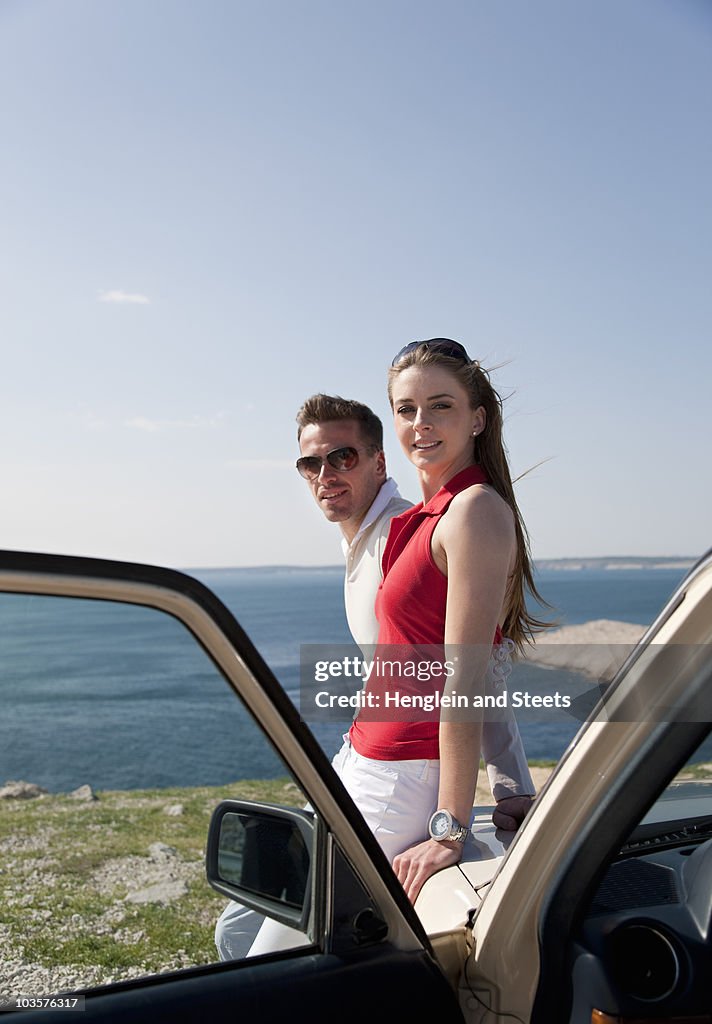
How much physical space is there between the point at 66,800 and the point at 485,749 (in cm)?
940

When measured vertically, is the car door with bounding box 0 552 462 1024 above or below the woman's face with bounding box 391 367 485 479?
below

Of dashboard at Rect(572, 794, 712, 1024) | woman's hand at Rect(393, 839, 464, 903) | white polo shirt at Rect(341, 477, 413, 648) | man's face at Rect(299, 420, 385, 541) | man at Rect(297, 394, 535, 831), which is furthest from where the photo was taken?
man's face at Rect(299, 420, 385, 541)

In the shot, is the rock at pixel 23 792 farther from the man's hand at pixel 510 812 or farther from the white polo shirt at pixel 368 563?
the man's hand at pixel 510 812

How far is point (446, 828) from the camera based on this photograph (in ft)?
7.04

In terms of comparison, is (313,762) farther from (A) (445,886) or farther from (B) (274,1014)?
(A) (445,886)

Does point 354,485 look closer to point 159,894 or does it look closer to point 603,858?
point 159,894

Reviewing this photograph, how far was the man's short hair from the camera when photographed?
3.52 metres

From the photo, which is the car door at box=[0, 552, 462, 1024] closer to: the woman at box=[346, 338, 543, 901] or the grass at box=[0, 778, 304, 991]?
the grass at box=[0, 778, 304, 991]

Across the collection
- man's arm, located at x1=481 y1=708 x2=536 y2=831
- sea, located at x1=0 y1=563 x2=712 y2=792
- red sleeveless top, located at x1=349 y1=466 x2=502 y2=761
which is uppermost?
red sleeveless top, located at x1=349 y1=466 x2=502 y2=761

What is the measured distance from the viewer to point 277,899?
163cm

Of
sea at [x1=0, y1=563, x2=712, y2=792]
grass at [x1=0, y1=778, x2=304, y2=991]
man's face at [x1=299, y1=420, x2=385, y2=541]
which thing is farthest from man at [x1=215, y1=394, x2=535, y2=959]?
sea at [x1=0, y1=563, x2=712, y2=792]

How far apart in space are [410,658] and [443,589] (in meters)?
0.19

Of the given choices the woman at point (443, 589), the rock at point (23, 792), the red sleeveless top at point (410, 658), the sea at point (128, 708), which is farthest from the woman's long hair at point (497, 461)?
the sea at point (128, 708)

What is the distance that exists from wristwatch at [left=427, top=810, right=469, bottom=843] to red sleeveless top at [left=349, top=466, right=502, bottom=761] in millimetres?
193
